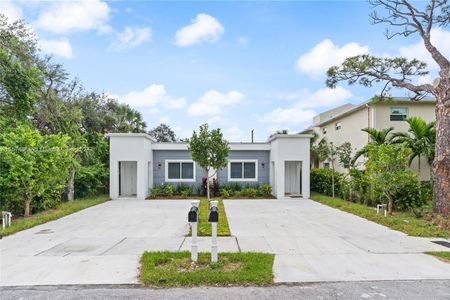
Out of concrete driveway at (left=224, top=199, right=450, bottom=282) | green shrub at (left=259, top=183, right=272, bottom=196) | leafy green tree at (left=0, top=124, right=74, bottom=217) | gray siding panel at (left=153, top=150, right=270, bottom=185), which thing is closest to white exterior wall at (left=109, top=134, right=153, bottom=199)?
gray siding panel at (left=153, top=150, right=270, bottom=185)

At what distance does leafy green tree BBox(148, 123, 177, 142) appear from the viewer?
32.9 meters

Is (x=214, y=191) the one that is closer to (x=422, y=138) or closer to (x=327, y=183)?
(x=327, y=183)

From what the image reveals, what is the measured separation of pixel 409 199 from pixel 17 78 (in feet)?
47.3

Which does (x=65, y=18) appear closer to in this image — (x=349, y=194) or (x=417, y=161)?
(x=349, y=194)

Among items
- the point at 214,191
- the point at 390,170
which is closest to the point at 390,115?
the point at 390,170

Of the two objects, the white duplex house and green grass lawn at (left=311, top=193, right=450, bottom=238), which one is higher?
the white duplex house

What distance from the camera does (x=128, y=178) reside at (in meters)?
17.7

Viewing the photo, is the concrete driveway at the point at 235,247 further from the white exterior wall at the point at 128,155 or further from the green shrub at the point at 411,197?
the white exterior wall at the point at 128,155

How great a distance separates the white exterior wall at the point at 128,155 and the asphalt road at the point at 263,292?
39.1ft

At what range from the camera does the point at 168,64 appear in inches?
533

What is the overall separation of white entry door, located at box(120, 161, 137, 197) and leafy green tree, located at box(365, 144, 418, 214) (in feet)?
40.9

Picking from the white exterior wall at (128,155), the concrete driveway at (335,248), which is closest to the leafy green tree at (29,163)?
the white exterior wall at (128,155)

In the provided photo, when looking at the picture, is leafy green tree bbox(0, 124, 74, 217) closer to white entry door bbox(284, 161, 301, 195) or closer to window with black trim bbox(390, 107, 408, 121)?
white entry door bbox(284, 161, 301, 195)

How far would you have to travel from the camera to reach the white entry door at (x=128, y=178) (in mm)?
17469
